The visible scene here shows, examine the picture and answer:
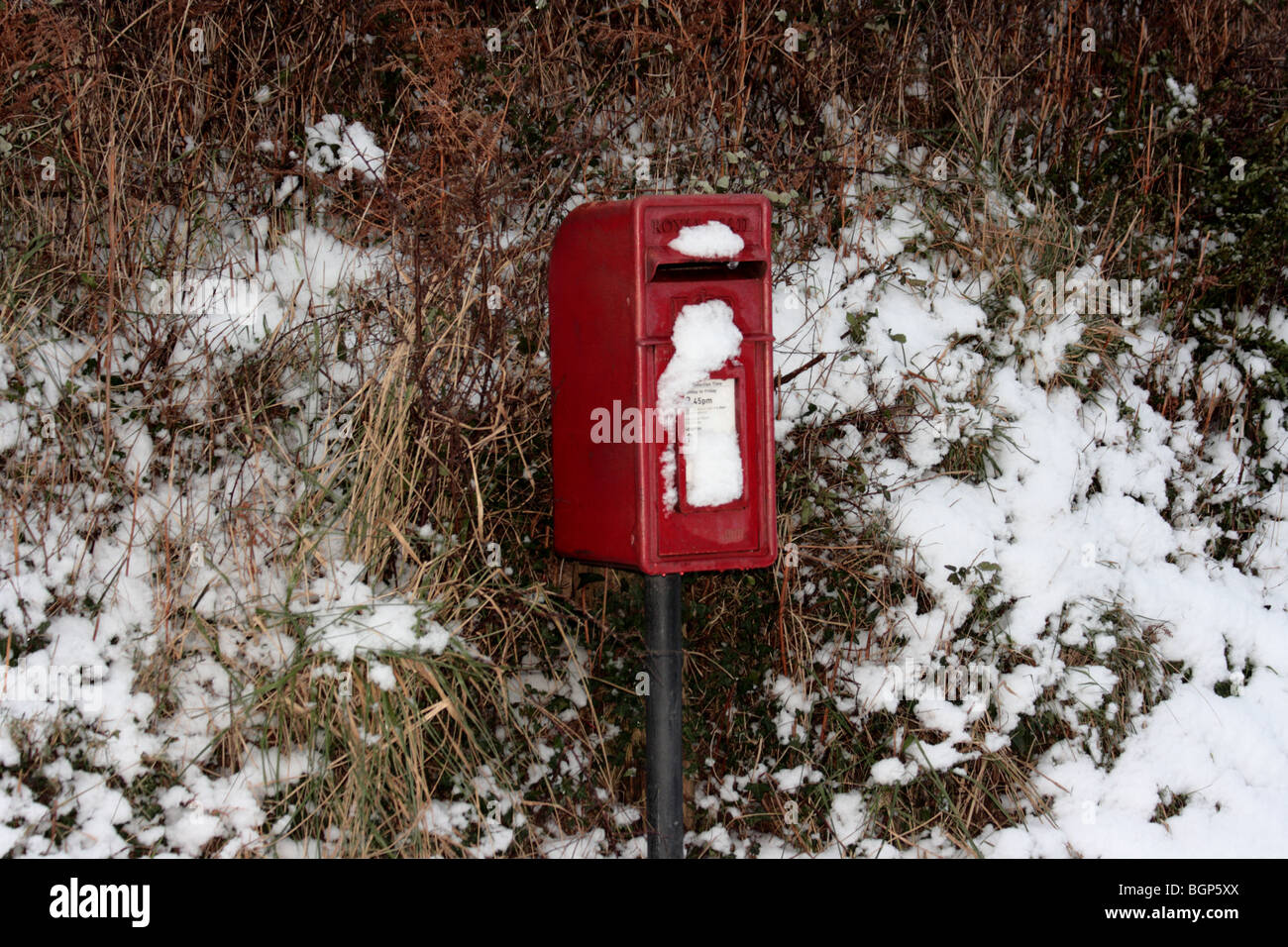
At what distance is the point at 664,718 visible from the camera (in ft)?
10.0

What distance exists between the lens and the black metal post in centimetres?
302

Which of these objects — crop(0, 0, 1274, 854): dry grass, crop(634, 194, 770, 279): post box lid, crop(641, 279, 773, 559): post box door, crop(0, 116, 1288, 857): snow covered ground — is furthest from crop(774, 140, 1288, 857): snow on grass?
crop(634, 194, 770, 279): post box lid

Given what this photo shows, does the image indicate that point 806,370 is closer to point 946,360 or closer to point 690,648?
point 946,360

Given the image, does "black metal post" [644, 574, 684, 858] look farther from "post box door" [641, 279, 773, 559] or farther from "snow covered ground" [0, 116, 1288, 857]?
"snow covered ground" [0, 116, 1288, 857]

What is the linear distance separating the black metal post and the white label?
444 mm

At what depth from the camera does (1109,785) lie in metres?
3.49

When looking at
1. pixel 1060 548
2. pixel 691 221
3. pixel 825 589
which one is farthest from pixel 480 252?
pixel 1060 548

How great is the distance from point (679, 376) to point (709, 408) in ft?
0.42

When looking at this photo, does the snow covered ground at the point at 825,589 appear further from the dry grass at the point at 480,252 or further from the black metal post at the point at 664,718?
the black metal post at the point at 664,718

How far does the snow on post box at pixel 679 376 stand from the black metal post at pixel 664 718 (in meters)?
0.21

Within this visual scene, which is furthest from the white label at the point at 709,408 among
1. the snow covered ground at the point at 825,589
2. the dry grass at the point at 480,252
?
the snow covered ground at the point at 825,589

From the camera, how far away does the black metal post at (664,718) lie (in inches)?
119

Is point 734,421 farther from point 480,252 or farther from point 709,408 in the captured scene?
point 480,252
